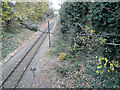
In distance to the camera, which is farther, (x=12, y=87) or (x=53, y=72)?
(x=53, y=72)

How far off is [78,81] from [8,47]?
1042 centimetres

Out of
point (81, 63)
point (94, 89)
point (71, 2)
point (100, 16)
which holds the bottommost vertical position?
point (94, 89)

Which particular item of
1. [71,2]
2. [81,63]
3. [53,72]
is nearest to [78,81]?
[81,63]


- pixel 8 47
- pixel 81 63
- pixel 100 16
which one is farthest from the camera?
pixel 8 47

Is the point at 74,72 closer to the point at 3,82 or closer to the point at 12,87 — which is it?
the point at 12,87

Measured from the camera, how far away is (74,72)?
755cm

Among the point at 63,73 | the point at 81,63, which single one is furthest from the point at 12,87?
the point at 81,63

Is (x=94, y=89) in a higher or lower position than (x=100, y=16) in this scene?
lower

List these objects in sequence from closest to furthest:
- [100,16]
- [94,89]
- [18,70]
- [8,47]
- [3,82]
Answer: [100,16] < [94,89] < [3,82] < [18,70] < [8,47]

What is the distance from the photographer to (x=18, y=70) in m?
8.81

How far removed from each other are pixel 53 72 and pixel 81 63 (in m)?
2.40

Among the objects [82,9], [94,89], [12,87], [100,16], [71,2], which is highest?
[71,2]

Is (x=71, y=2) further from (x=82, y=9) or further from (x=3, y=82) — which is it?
(x=3, y=82)

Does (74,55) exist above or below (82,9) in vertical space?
below
